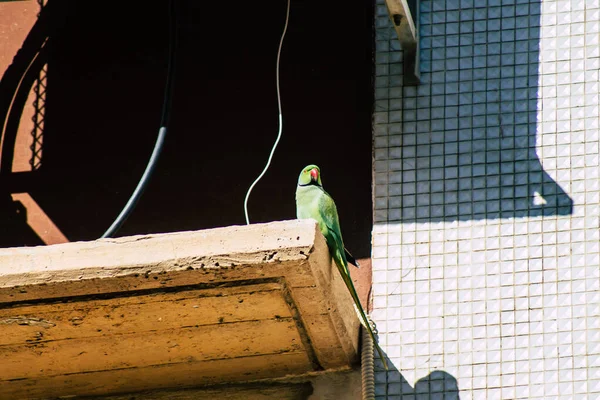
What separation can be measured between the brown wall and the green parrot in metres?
0.36

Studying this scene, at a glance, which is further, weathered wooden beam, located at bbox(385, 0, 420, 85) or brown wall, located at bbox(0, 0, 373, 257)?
brown wall, located at bbox(0, 0, 373, 257)

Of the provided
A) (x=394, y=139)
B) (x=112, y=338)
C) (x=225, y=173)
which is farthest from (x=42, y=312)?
(x=394, y=139)

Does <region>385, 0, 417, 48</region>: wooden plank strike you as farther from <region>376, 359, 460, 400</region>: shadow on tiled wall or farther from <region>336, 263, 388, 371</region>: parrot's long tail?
<region>376, 359, 460, 400</region>: shadow on tiled wall

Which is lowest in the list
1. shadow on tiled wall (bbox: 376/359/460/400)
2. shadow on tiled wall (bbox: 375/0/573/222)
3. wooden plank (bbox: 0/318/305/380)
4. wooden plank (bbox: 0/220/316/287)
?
shadow on tiled wall (bbox: 376/359/460/400)

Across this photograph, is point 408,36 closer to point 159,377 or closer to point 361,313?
point 361,313

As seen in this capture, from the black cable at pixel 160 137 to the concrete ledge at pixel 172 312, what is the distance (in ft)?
1.55

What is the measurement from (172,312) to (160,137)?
0.89m

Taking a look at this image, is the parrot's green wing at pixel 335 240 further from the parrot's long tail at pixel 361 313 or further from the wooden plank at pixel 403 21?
the wooden plank at pixel 403 21

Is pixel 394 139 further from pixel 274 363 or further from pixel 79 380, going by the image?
pixel 79 380

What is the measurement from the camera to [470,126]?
13.8 ft

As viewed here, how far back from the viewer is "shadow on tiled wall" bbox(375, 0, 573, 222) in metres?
4.11

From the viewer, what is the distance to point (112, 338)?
374cm

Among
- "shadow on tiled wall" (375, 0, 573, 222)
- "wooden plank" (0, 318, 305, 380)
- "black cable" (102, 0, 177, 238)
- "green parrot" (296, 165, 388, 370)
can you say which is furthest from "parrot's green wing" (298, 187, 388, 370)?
"black cable" (102, 0, 177, 238)

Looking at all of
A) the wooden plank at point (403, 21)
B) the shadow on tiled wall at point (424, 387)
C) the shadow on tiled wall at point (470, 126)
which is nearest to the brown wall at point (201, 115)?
the shadow on tiled wall at point (470, 126)
